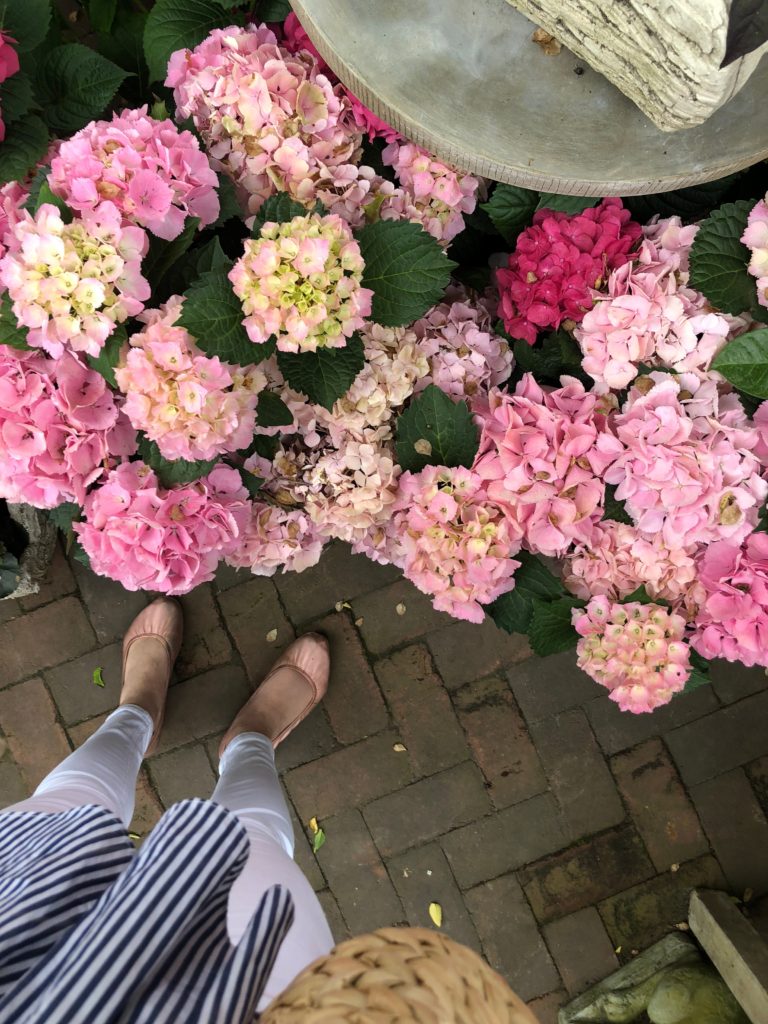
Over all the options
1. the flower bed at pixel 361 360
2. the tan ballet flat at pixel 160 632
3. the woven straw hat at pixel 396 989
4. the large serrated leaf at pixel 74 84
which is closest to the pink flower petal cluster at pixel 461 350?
the flower bed at pixel 361 360

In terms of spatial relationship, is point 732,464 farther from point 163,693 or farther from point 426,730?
point 163,693

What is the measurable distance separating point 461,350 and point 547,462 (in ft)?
1.09

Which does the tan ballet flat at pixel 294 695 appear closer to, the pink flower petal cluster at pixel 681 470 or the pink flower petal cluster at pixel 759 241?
the pink flower petal cluster at pixel 681 470

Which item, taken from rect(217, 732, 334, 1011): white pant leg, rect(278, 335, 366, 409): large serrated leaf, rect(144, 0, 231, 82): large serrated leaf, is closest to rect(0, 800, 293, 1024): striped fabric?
rect(217, 732, 334, 1011): white pant leg

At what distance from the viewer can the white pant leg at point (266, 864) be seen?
4.13 ft

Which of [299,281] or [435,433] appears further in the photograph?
[435,433]

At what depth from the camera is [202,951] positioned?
911 millimetres

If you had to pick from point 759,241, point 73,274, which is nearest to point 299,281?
point 73,274

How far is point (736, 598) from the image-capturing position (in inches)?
51.6

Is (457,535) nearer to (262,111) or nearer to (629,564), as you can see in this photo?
(629,564)

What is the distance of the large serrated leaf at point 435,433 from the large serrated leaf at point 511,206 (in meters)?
0.37

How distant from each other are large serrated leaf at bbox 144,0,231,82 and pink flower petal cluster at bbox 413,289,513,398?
683mm

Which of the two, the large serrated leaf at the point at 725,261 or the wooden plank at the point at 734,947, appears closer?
the large serrated leaf at the point at 725,261

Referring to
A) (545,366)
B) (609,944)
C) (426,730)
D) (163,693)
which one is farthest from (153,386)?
(609,944)
